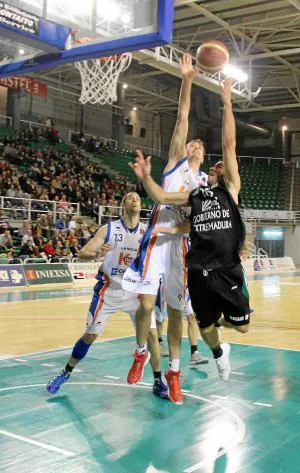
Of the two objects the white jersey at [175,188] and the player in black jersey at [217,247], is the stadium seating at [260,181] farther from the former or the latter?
the player in black jersey at [217,247]

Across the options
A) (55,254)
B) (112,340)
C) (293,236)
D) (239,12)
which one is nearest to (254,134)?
(293,236)

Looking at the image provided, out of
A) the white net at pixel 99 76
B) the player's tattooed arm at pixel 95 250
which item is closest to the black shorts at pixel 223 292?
the player's tattooed arm at pixel 95 250

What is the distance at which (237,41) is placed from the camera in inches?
919

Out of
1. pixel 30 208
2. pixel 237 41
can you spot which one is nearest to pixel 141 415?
pixel 30 208

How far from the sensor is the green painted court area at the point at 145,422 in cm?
350

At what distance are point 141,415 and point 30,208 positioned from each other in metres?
15.1

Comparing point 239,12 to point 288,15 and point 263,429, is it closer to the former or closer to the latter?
point 288,15

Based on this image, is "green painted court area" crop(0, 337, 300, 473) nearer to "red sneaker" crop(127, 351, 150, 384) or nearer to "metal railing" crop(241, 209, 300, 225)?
"red sneaker" crop(127, 351, 150, 384)

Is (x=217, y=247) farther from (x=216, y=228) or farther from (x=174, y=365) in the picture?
(x=174, y=365)

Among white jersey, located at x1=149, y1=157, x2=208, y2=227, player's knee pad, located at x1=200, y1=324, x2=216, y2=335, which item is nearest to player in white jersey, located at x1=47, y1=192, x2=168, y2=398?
white jersey, located at x1=149, y1=157, x2=208, y2=227

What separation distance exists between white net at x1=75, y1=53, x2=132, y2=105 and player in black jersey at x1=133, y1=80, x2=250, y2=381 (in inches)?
326

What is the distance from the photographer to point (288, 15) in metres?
19.5

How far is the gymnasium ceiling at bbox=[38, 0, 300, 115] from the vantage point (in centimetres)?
1934

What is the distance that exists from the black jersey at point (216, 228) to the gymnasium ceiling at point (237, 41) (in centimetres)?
1233
